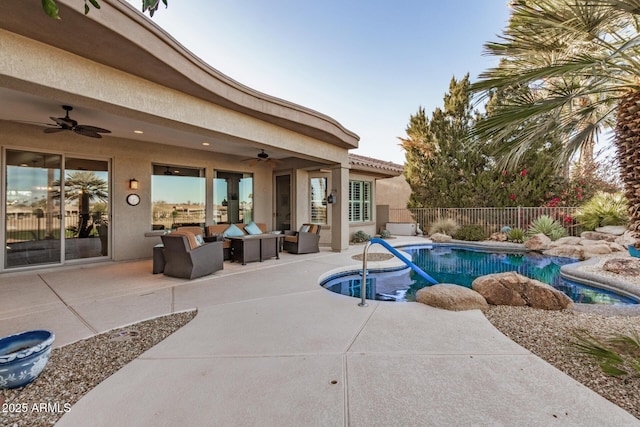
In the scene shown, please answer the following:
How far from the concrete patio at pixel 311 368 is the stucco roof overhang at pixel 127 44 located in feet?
11.3

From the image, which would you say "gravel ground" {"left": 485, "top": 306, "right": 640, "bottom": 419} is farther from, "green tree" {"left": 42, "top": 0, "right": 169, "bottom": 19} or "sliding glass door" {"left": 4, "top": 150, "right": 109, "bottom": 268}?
Answer: "sliding glass door" {"left": 4, "top": 150, "right": 109, "bottom": 268}

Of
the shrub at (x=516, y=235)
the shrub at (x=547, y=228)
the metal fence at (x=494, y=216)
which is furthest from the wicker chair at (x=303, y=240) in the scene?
the shrub at (x=547, y=228)

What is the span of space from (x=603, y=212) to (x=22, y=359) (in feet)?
50.9

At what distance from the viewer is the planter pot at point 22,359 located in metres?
2.22

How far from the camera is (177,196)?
29.9 ft

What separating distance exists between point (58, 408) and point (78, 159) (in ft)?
23.8

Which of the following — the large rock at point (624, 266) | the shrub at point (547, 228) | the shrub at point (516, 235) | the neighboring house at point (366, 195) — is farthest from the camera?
the neighboring house at point (366, 195)

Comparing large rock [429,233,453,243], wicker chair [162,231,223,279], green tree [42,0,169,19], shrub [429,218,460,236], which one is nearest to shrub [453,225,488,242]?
shrub [429,218,460,236]

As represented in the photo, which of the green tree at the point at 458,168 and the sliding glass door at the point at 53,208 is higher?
the green tree at the point at 458,168

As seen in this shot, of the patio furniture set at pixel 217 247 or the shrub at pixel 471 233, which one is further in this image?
the shrub at pixel 471 233

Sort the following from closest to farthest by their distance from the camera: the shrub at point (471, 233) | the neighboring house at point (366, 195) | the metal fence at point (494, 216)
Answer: the metal fence at point (494, 216), the neighboring house at point (366, 195), the shrub at point (471, 233)

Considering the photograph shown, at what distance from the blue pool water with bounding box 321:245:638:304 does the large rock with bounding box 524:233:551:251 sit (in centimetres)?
35

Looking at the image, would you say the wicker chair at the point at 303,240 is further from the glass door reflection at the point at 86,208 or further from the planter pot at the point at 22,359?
the planter pot at the point at 22,359

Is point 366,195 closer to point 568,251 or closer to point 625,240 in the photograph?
point 568,251
